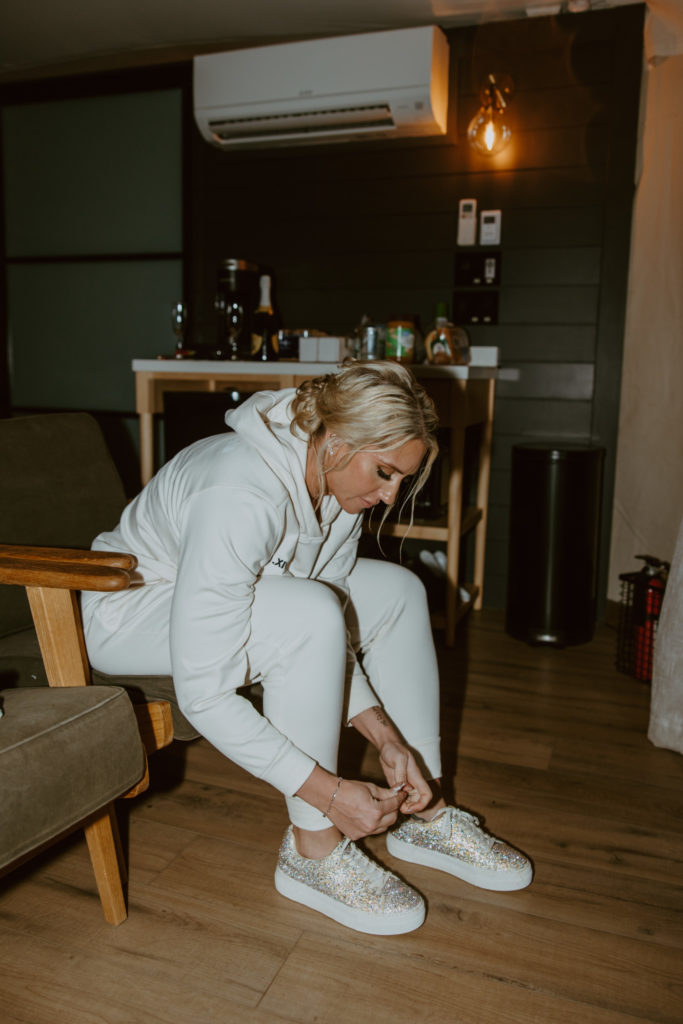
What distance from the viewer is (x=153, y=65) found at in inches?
125

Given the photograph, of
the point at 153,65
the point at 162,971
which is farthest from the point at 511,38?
the point at 162,971

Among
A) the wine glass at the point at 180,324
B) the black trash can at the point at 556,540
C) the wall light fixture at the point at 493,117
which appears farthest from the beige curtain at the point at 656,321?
the wine glass at the point at 180,324

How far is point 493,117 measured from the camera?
8.82 feet

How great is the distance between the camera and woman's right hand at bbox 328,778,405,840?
1097 mm

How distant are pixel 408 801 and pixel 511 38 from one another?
2.61m

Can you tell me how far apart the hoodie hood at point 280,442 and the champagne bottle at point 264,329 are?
4.98ft

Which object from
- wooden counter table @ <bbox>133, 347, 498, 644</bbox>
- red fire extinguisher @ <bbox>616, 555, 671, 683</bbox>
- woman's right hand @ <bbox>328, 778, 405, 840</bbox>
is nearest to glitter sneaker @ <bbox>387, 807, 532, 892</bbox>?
woman's right hand @ <bbox>328, 778, 405, 840</bbox>

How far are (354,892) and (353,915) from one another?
3cm

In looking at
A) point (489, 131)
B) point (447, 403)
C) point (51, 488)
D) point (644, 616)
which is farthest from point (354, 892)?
point (489, 131)

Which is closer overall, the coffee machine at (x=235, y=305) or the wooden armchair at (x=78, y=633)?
the wooden armchair at (x=78, y=633)

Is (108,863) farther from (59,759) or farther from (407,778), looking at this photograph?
(407,778)

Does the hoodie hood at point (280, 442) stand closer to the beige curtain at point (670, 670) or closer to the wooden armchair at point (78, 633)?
the wooden armchair at point (78, 633)

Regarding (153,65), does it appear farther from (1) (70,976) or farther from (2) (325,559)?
(1) (70,976)

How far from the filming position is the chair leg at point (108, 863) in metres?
1.14
